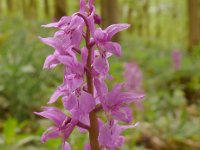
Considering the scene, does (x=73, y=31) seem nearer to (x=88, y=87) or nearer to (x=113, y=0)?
(x=88, y=87)

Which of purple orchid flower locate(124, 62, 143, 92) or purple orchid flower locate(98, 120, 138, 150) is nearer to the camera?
purple orchid flower locate(98, 120, 138, 150)

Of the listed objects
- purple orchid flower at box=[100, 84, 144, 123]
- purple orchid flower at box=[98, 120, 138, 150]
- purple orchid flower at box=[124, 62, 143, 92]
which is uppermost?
purple orchid flower at box=[100, 84, 144, 123]

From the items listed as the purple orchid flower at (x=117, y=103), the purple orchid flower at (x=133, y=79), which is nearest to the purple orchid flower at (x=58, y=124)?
the purple orchid flower at (x=117, y=103)

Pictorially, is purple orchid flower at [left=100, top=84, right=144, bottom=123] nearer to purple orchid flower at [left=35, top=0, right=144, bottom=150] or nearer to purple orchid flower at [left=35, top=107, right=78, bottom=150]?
purple orchid flower at [left=35, top=0, right=144, bottom=150]

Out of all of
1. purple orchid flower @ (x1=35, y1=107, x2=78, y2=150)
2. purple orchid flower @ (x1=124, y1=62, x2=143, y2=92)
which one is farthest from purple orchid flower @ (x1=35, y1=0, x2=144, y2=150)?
purple orchid flower @ (x1=124, y1=62, x2=143, y2=92)

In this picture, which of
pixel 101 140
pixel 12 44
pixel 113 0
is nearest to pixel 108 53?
pixel 101 140

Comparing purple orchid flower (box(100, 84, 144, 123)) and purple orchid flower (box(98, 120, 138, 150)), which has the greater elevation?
purple orchid flower (box(100, 84, 144, 123))

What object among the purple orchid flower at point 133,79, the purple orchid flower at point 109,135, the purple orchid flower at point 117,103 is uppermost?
the purple orchid flower at point 117,103

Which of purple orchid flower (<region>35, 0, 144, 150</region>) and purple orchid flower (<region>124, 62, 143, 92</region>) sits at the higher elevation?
purple orchid flower (<region>35, 0, 144, 150</region>)

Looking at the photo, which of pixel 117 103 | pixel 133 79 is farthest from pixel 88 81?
pixel 133 79

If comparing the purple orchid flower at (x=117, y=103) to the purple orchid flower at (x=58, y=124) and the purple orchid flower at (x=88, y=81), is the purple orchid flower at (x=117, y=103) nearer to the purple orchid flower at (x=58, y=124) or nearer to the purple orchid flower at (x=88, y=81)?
the purple orchid flower at (x=88, y=81)

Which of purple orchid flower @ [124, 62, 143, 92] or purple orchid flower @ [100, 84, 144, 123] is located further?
purple orchid flower @ [124, 62, 143, 92]

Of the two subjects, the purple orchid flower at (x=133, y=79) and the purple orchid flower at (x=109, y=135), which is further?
the purple orchid flower at (x=133, y=79)
